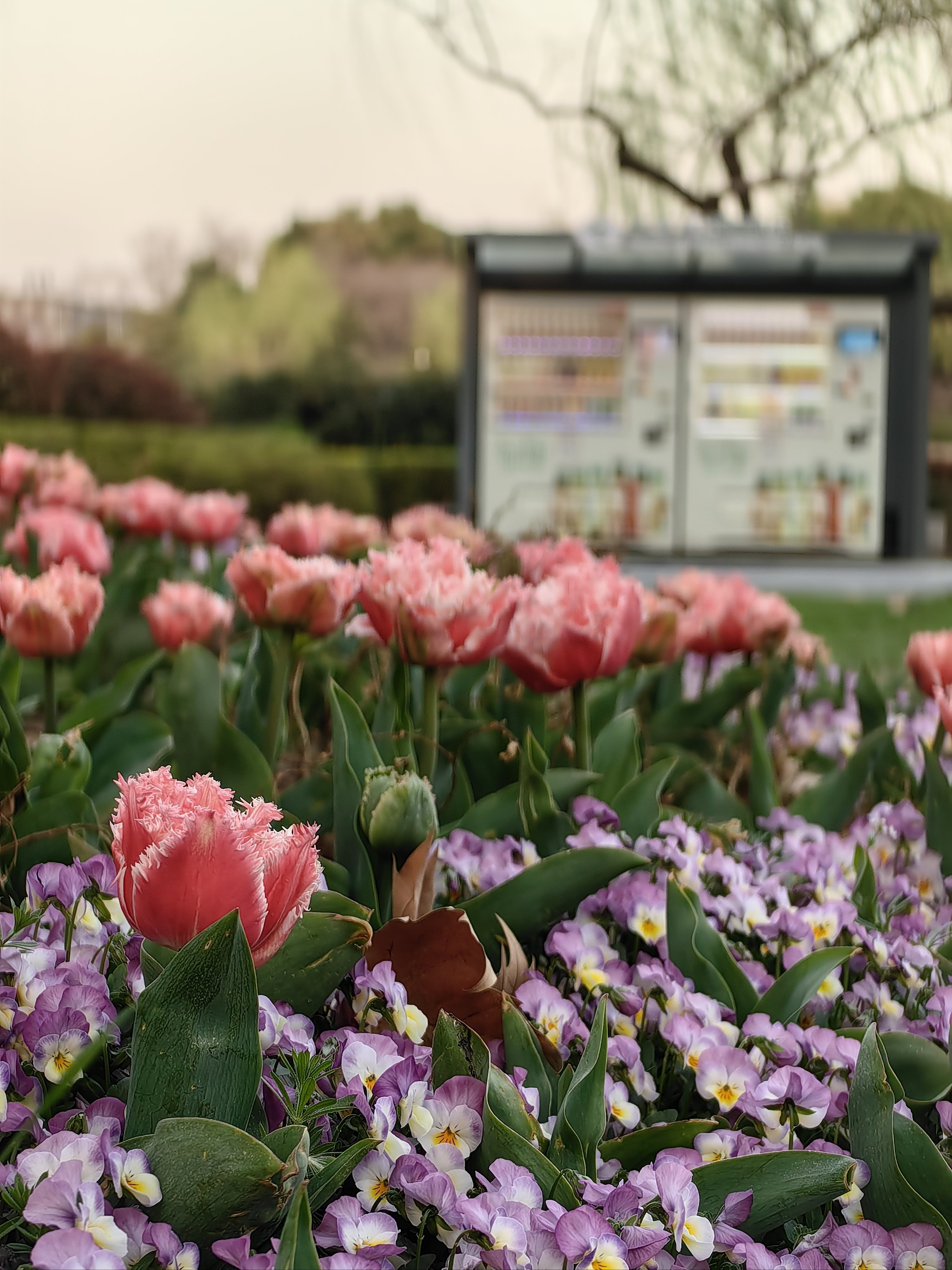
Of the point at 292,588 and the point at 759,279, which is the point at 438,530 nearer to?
the point at 292,588

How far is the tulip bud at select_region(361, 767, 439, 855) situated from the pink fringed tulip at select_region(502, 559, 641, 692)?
277 mm

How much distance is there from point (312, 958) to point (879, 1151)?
1.29ft

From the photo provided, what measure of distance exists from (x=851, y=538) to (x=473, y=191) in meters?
11.7

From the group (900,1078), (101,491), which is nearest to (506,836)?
(900,1078)

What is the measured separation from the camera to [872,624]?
6258 mm

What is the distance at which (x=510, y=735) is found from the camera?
1.37 metres

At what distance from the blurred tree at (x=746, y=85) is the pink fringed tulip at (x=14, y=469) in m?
3.43

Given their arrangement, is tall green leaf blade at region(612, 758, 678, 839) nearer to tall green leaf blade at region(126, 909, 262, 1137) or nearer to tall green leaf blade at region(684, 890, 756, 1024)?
tall green leaf blade at region(684, 890, 756, 1024)

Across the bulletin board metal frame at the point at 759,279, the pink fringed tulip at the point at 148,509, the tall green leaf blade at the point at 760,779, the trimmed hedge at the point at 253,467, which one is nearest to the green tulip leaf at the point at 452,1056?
the tall green leaf blade at the point at 760,779

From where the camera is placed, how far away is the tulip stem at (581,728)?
4.25 ft

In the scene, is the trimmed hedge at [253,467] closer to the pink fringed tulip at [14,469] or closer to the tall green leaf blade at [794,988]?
the pink fringed tulip at [14,469]

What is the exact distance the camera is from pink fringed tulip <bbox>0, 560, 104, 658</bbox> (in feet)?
4.27

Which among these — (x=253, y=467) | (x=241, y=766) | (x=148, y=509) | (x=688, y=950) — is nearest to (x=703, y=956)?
(x=688, y=950)

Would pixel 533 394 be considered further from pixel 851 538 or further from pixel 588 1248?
pixel 588 1248
